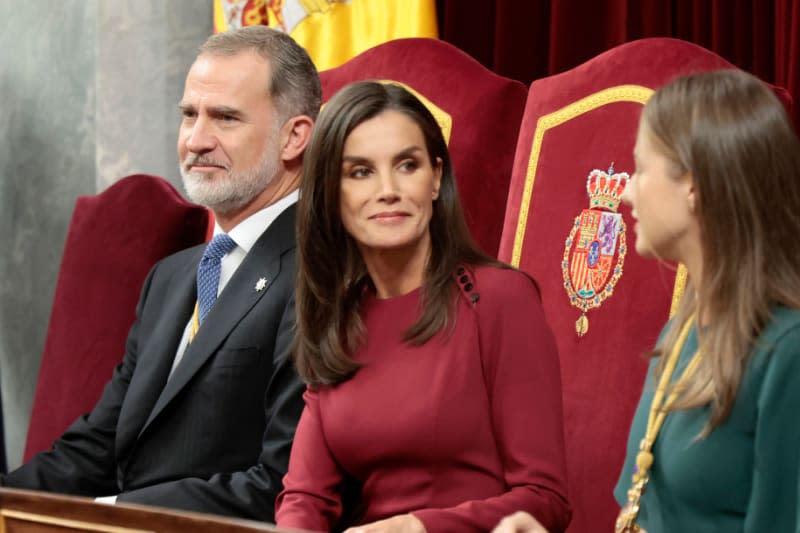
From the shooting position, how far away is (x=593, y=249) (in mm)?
1991

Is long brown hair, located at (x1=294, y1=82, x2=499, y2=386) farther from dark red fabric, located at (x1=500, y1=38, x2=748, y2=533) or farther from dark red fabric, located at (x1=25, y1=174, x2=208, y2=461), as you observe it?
dark red fabric, located at (x1=25, y1=174, x2=208, y2=461)

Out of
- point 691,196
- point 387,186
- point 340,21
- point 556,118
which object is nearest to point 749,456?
point 691,196

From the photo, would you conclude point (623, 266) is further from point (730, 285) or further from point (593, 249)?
A: point (730, 285)

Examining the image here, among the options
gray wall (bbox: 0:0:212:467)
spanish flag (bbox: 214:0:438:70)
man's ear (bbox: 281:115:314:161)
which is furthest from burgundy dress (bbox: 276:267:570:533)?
gray wall (bbox: 0:0:212:467)

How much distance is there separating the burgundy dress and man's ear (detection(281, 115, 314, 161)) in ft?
2.08

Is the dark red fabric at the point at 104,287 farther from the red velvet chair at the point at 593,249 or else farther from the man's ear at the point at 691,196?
the man's ear at the point at 691,196

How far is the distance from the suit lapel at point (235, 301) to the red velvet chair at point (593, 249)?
386mm

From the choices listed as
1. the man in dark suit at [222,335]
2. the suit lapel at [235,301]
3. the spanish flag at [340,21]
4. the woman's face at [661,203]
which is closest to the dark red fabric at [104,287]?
the man in dark suit at [222,335]

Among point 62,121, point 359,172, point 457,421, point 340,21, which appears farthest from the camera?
point 62,121

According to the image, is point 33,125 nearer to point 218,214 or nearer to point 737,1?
point 218,214

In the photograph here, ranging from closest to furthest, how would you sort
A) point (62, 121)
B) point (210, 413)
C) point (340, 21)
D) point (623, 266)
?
1. point (623, 266)
2. point (210, 413)
3. point (340, 21)
4. point (62, 121)

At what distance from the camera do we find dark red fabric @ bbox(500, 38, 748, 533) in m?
1.88

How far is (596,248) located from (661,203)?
63 cm

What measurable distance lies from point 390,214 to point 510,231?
1.48 ft
